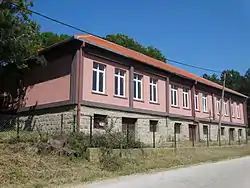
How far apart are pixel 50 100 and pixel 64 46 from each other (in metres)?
3.46

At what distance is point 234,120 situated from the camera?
39.2m

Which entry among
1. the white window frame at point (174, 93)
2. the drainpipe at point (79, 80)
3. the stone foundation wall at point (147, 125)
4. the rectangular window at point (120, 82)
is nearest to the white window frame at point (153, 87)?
the stone foundation wall at point (147, 125)

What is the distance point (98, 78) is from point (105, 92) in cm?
97

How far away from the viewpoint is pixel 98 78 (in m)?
19.9

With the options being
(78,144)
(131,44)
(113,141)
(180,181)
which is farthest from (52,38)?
(180,181)

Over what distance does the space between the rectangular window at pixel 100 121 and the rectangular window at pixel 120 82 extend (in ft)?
7.50

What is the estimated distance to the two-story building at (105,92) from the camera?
61.0 ft

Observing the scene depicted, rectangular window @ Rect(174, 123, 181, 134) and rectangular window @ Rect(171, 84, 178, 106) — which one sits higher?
rectangular window @ Rect(171, 84, 178, 106)

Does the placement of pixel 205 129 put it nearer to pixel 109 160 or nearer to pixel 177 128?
pixel 177 128

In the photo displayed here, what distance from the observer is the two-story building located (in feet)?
61.0

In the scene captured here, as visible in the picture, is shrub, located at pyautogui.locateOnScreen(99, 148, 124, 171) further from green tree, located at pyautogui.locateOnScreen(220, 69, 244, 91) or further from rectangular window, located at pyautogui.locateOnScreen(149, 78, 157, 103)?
green tree, located at pyautogui.locateOnScreen(220, 69, 244, 91)

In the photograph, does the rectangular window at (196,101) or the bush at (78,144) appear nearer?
the bush at (78,144)

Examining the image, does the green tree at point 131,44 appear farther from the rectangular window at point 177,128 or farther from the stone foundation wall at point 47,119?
the stone foundation wall at point 47,119

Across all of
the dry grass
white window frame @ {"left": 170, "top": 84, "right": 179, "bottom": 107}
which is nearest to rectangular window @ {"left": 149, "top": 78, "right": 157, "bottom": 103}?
white window frame @ {"left": 170, "top": 84, "right": 179, "bottom": 107}
